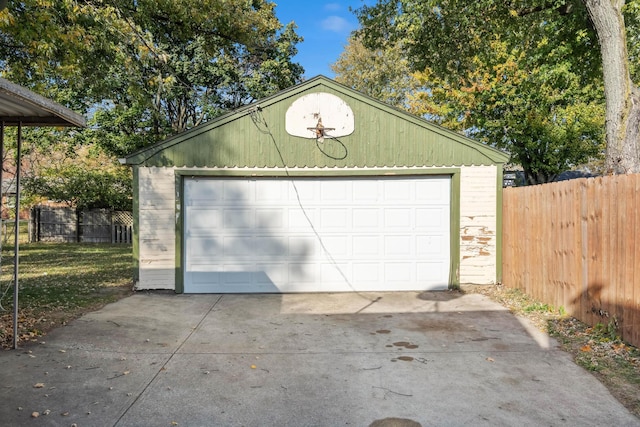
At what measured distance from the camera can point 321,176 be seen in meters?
8.45

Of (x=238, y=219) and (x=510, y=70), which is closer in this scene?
(x=238, y=219)

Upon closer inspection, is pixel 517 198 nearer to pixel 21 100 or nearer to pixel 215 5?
pixel 21 100

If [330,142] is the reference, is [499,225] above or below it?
below

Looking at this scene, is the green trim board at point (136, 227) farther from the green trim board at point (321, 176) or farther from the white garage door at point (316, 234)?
the white garage door at point (316, 234)

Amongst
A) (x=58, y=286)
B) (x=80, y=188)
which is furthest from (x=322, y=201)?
(x=80, y=188)

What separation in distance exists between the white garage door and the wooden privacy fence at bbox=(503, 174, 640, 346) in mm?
1508

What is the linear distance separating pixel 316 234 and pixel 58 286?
488cm

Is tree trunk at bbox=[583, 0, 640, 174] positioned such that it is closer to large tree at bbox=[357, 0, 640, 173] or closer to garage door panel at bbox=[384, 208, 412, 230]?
large tree at bbox=[357, 0, 640, 173]

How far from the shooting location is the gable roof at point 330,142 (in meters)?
8.28

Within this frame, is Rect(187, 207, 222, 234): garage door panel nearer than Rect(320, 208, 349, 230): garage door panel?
Yes

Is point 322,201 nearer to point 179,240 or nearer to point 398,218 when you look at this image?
point 398,218

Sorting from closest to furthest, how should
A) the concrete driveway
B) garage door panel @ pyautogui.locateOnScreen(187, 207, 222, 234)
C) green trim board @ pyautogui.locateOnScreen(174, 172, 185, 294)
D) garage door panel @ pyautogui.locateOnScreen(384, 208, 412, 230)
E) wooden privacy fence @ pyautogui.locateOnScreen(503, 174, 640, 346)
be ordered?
the concrete driveway
wooden privacy fence @ pyautogui.locateOnScreen(503, 174, 640, 346)
green trim board @ pyautogui.locateOnScreen(174, 172, 185, 294)
garage door panel @ pyautogui.locateOnScreen(187, 207, 222, 234)
garage door panel @ pyautogui.locateOnScreen(384, 208, 412, 230)

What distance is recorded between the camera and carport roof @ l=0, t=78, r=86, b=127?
12.5ft

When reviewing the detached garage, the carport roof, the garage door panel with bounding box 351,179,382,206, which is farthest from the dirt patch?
the carport roof
